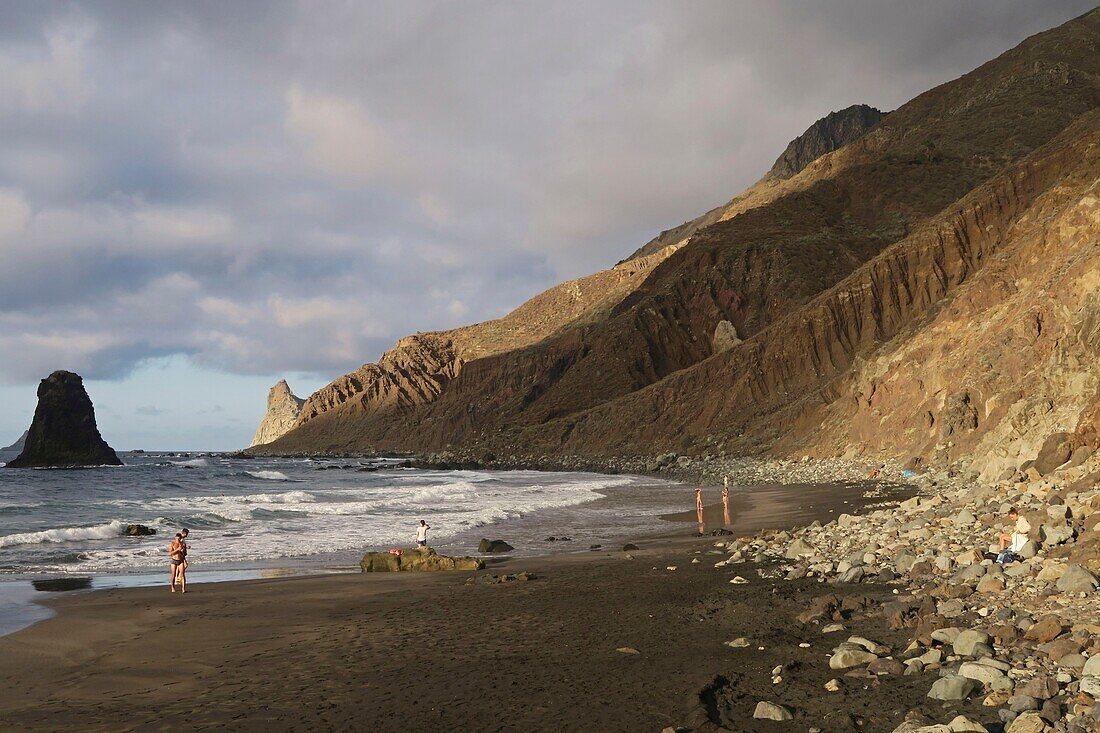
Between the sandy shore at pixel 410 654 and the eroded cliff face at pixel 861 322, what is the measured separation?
990 centimetres

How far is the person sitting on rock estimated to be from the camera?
11.2 metres

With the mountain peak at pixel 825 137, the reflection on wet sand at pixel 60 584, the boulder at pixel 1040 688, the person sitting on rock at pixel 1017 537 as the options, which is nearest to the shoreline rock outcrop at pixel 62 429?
the reflection on wet sand at pixel 60 584

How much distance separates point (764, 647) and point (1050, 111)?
116m

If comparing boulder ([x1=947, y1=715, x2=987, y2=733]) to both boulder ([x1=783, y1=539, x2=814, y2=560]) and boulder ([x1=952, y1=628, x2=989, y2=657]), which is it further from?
boulder ([x1=783, y1=539, x2=814, y2=560])

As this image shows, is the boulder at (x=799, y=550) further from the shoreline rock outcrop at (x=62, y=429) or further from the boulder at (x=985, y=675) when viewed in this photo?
the shoreline rock outcrop at (x=62, y=429)

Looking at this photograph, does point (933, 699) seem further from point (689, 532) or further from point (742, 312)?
point (742, 312)

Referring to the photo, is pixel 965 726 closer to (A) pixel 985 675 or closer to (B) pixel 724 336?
(A) pixel 985 675

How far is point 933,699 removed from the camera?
7203 millimetres

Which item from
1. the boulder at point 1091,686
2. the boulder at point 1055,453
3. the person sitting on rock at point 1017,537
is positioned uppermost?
the boulder at point 1055,453

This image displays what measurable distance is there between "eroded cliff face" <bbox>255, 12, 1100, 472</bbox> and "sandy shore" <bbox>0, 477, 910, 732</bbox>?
990 cm

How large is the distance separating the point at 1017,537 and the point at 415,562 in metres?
13.1

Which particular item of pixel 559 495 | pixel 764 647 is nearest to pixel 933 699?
pixel 764 647

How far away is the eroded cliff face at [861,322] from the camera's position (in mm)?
34156

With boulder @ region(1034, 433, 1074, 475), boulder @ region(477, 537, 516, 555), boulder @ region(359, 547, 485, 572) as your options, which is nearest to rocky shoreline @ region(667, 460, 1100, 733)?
boulder @ region(1034, 433, 1074, 475)
